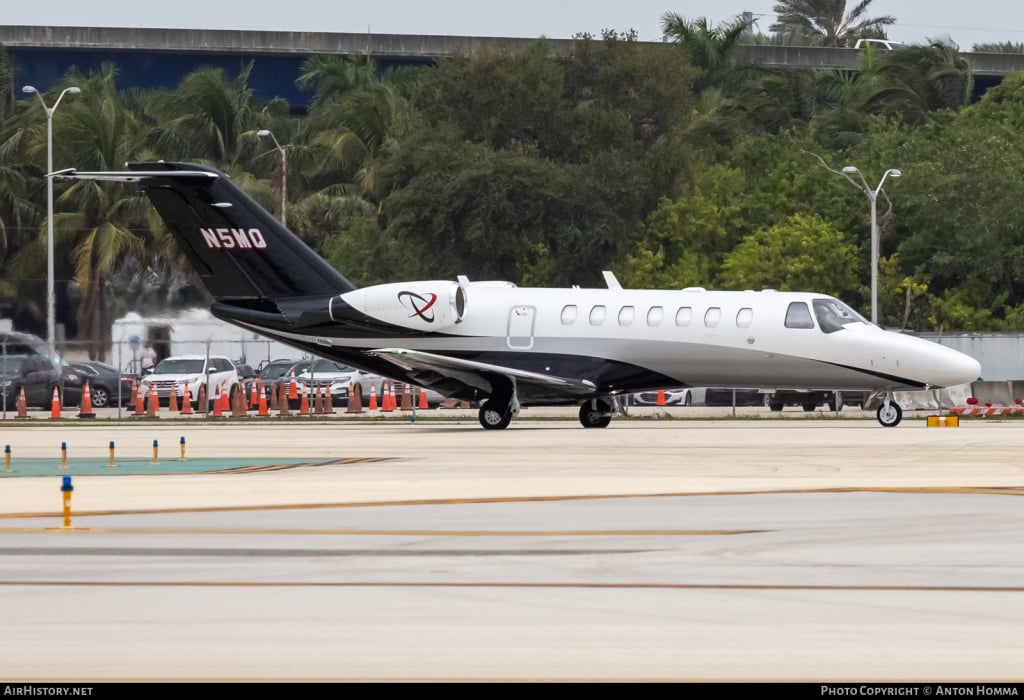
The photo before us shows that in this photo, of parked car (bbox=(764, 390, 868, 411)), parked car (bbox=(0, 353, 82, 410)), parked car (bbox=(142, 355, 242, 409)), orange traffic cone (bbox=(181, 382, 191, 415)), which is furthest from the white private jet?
parked car (bbox=(0, 353, 82, 410))

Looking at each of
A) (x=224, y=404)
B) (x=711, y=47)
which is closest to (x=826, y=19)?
(x=711, y=47)

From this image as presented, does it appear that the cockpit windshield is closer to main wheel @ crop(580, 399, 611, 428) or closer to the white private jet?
the white private jet

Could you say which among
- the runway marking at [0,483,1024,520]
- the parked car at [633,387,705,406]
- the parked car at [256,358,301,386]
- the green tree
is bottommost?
the parked car at [633,387,705,406]

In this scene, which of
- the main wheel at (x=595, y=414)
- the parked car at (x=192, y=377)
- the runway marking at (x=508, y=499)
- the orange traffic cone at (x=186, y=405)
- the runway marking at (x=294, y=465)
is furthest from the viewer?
the parked car at (x=192, y=377)

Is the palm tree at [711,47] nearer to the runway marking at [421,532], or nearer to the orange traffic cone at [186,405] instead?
the orange traffic cone at [186,405]

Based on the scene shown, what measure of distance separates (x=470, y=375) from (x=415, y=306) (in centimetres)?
167

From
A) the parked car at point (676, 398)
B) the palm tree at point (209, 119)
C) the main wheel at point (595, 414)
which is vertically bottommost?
the parked car at point (676, 398)

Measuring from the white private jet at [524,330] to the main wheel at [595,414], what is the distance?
19 mm

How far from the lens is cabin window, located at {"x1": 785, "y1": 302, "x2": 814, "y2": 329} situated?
107 ft

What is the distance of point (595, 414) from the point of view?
34.8 meters

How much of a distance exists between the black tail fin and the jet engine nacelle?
0.89m

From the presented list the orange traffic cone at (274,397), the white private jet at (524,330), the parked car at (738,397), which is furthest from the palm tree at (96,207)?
the white private jet at (524,330)

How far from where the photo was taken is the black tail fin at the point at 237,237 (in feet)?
113

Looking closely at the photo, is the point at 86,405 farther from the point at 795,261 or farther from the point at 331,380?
the point at 795,261
